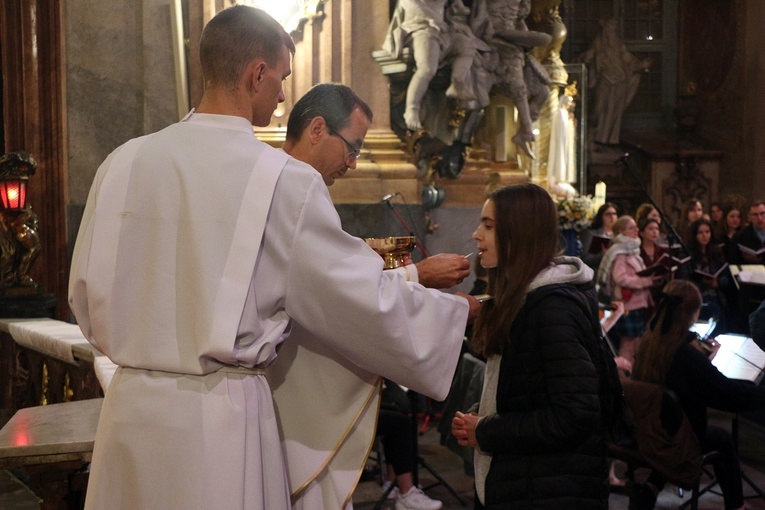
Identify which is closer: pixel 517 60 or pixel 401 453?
pixel 401 453

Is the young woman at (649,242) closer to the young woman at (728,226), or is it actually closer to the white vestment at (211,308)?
the young woman at (728,226)

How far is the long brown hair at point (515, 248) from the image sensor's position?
3.09m

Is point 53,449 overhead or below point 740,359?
overhead

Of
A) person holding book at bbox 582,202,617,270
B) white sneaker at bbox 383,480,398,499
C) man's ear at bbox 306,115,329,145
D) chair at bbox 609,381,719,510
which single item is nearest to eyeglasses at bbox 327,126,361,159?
man's ear at bbox 306,115,329,145

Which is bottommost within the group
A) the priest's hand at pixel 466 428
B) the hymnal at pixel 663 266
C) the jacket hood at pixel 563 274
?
the hymnal at pixel 663 266

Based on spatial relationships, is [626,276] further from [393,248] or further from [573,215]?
[393,248]

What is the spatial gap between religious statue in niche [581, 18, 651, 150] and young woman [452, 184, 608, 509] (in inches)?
688

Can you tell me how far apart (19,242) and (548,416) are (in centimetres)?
507

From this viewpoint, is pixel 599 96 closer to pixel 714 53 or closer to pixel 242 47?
pixel 714 53

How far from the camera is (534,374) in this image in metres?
3.01

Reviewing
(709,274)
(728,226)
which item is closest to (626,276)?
(709,274)

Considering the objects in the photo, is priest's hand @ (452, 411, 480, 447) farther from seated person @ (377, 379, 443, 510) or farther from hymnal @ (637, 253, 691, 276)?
hymnal @ (637, 253, 691, 276)

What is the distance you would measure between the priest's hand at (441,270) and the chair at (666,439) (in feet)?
8.78

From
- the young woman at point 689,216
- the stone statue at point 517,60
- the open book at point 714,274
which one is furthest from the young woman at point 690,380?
the young woman at point 689,216
